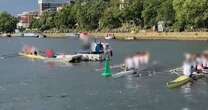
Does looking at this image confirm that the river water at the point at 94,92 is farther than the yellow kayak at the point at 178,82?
No

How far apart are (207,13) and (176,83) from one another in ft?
321

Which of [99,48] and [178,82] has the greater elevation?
[99,48]

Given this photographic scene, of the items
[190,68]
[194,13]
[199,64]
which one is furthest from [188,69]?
[194,13]

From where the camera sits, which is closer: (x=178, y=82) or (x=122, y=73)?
(x=178, y=82)

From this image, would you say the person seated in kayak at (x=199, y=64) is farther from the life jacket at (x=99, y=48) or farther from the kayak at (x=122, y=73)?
the life jacket at (x=99, y=48)

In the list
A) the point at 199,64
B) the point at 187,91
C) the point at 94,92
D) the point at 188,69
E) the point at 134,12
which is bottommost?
the point at 94,92

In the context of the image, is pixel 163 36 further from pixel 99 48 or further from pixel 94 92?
pixel 94 92

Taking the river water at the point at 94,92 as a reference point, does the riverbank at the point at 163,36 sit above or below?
above

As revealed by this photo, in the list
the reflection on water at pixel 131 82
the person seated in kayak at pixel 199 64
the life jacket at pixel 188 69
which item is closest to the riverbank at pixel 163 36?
the person seated in kayak at pixel 199 64

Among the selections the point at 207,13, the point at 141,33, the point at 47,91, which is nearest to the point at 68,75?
the point at 47,91

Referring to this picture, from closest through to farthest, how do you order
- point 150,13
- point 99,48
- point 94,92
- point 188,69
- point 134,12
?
point 94,92
point 188,69
point 99,48
point 150,13
point 134,12

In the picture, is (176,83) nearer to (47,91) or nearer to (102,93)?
(102,93)

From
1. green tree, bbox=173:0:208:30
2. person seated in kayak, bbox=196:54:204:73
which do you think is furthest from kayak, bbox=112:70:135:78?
green tree, bbox=173:0:208:30

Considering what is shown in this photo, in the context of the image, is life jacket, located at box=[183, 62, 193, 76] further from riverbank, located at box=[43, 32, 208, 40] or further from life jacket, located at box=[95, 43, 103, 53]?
riverbank, located at box=[43, 32, 208, 40]
